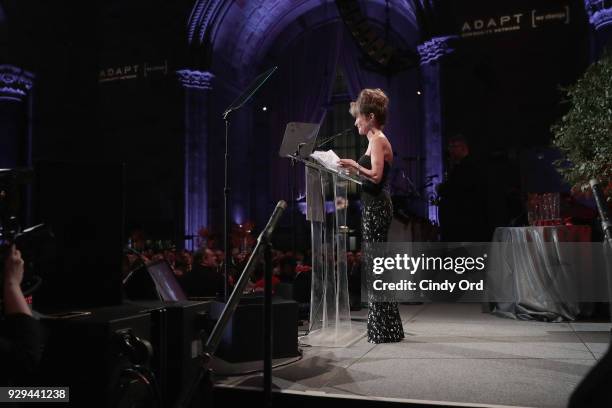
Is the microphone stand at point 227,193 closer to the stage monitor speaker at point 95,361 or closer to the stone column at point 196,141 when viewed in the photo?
the stage monitor speaker at point 95,361

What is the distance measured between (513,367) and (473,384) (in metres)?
0.52

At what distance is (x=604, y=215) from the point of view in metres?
2.08

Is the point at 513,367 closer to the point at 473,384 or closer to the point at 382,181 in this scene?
the point at 473,384

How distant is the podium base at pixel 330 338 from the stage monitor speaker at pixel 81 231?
206 cm

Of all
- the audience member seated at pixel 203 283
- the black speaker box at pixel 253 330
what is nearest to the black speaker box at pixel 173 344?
the black speaker box at pixel 253 330

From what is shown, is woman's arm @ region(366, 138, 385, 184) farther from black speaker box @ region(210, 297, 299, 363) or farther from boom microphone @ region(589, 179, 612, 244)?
boom microphone @ region(589, 179, 612, 244)

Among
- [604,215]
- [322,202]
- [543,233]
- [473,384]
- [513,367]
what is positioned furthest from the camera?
[543,233]

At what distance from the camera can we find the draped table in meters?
5.16

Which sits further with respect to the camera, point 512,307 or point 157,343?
point 512,307

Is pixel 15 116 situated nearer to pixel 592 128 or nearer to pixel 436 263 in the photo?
pixel 436 263

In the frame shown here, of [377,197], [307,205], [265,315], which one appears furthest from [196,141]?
[265,315]

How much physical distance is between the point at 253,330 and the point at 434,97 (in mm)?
8104

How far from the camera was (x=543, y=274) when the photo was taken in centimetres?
524

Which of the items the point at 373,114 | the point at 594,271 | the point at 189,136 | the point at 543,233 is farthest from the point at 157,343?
the point at 189,136
